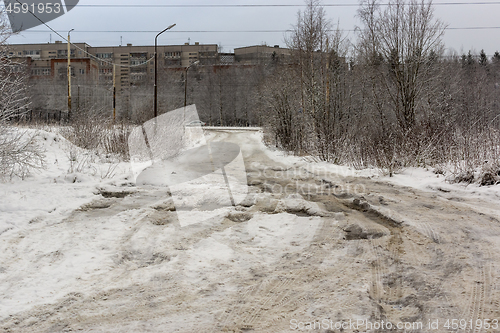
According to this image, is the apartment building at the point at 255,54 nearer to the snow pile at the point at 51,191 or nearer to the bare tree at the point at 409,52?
the bare tree at the point at 409,52

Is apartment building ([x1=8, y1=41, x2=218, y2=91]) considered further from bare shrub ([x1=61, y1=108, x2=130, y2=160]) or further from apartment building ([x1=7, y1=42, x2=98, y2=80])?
bare shrub ([x1=61, y1=108, x2=130, y2=160])

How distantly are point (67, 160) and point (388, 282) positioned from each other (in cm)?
989

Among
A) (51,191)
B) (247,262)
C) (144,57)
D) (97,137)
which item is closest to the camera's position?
(247,262)

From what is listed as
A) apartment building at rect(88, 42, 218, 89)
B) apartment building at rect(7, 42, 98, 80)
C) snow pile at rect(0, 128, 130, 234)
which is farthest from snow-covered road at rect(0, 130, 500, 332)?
apartment building at rect(88, 42, 218, 89)

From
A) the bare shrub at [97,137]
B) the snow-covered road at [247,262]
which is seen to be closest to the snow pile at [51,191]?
the snow-covered road at [247,262]

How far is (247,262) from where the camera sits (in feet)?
12.8

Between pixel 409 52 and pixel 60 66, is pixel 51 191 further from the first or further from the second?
pixel 60 66

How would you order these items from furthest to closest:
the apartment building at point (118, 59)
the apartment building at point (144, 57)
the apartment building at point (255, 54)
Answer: the apartment building at point (144, 57) < the apartment building at point (255, 54) < the apartment building at point (118, 59)

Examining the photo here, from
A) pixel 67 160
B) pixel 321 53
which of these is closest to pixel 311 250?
pixel 67 160

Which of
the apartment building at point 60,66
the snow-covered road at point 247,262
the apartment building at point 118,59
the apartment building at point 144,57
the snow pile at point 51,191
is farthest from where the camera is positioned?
the apartment building at point 144,57

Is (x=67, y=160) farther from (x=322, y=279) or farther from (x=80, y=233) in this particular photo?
(x=322, y=279)

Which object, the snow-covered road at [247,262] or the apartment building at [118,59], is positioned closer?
the snow-covered road at [247,262]

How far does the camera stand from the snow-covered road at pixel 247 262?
2762mm

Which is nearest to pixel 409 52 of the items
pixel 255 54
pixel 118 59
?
pixel 255 54
